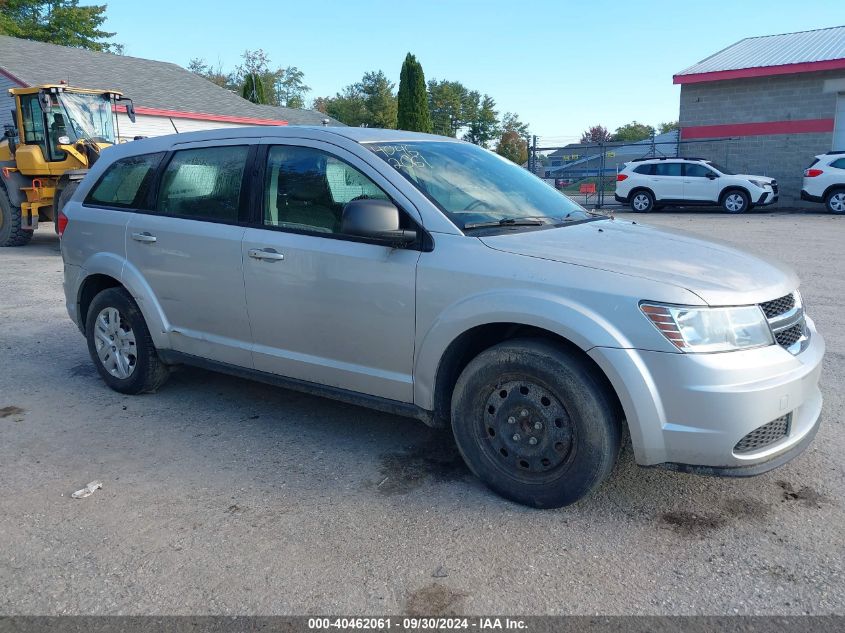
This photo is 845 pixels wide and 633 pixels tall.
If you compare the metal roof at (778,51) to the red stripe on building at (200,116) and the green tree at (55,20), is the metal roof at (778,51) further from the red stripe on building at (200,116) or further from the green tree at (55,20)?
the green tree at (55,20)

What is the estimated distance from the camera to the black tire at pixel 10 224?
1402 centimetres

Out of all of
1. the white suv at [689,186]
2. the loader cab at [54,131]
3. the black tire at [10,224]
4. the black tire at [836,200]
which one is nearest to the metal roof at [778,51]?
the white suv at [689,186]

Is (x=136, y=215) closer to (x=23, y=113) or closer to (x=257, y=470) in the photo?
(x=257, y=470)

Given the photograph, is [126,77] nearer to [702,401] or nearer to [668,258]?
[668,258]

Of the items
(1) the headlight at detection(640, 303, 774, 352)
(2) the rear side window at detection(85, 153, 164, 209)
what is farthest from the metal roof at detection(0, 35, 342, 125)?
(1) the headlight at detection(640, 303, 774, 352)

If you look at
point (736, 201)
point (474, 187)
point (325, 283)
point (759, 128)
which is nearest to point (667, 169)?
point (736, 201)

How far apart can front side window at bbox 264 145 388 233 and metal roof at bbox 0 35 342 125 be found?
2379 cm

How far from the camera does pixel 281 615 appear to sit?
8.71 ft

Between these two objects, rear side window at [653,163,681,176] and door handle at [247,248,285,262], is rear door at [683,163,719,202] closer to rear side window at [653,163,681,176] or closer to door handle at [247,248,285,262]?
rear side window at [653,163,681,176]

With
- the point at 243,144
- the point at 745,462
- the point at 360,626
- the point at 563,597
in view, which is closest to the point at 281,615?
the point at 360,626

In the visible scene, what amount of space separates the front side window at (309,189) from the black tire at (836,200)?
1990 centimetres

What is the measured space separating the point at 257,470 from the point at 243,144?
1.98 meters

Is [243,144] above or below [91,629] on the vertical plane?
above

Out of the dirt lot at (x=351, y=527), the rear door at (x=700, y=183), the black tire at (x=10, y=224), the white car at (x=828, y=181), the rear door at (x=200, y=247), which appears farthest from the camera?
the rear door at (x=700, y=183)
